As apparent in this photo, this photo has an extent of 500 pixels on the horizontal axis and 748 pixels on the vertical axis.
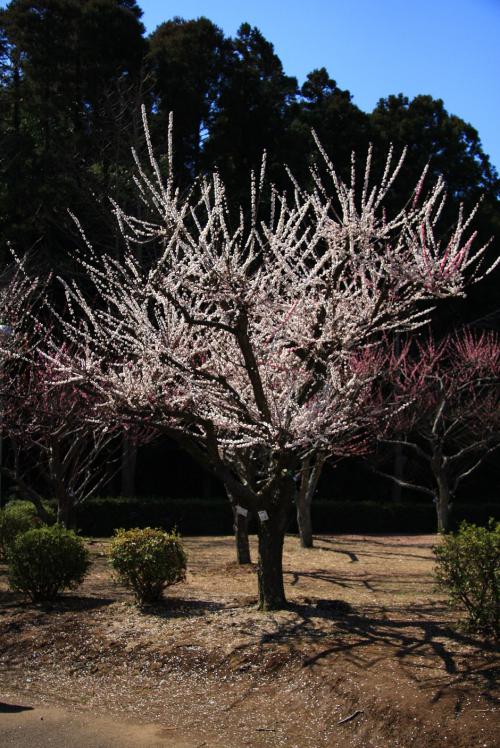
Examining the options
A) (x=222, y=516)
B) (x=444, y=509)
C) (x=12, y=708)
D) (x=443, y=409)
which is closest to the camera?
(x=12, y=708)

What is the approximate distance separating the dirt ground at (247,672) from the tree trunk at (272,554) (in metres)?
0.18

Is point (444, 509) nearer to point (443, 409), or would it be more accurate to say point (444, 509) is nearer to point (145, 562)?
point (443, 409)

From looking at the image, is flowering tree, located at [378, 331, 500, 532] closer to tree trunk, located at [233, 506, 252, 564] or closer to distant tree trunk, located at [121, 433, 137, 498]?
tree trunk, located at [233, 506, 252, 564]

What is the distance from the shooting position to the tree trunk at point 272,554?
24.8ft

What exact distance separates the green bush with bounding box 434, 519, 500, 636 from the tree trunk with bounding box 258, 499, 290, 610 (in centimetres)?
158

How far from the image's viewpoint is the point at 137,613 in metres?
7.84

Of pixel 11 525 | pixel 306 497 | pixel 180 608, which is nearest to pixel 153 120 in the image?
pixel 306 497

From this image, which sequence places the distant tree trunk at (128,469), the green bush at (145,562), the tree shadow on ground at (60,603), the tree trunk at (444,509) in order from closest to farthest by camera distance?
the green bush at (145,562), the tree shadow on ground at (60,603), the tree trunk at (444,509), the distant tree trunk at (128,469)

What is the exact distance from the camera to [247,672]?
6.17 metres

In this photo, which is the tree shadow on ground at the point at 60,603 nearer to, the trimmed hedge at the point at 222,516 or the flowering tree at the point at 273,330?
the flowering tree at the point at 273,330

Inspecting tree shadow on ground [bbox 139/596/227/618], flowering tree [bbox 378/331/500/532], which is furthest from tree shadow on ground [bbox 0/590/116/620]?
flowering tree [bbox 378/331/500/532]

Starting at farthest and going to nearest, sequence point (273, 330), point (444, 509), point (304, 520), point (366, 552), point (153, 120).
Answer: point (153, 120) < point (444, 509) < point (366, 552) < point (304, 520) < point (273, 330)

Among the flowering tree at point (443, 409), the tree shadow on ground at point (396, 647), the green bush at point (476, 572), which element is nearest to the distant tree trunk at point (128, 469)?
the flowering tree at point (443, 409)

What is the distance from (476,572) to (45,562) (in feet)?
14.4
